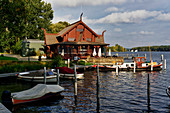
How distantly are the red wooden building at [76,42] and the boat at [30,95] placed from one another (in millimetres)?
30412

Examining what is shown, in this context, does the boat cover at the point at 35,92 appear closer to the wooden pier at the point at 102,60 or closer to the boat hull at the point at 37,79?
the boat hull at the point at 37,79

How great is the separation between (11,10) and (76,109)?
53.7 metres

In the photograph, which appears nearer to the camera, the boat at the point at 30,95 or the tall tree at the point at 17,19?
the boat at the point at 30,95

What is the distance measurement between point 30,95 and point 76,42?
111 ft

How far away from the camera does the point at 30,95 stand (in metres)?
15.0

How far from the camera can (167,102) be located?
16.2 m

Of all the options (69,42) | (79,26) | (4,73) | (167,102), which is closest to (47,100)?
(167,102)

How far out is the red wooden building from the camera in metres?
47.6

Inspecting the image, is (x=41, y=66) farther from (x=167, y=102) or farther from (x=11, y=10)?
(x=11, y=10)

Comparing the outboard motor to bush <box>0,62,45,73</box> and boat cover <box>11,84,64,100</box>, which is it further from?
bush <box>0,62,45,73</box>

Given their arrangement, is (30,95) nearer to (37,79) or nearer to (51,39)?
(37,79)

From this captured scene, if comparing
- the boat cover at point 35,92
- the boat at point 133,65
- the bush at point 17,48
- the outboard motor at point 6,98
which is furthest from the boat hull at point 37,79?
the bush at point 17,48

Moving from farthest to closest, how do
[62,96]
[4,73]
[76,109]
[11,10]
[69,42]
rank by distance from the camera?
[11,10] → [69,42] → [4,73] → [62,96] → [76,109]

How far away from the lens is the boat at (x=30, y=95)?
537 inches
